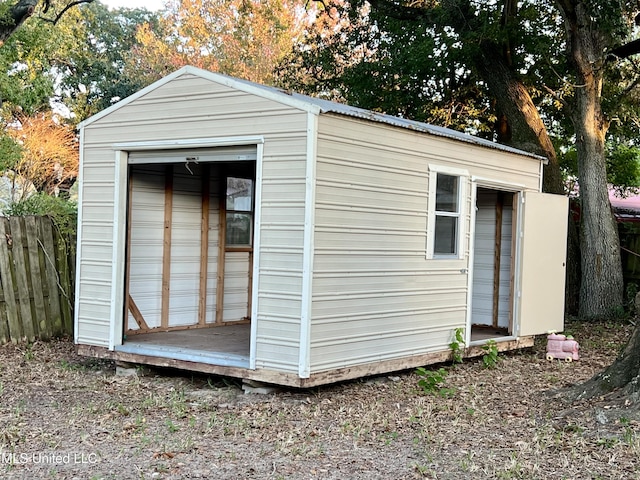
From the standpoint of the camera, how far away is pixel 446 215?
812 cm

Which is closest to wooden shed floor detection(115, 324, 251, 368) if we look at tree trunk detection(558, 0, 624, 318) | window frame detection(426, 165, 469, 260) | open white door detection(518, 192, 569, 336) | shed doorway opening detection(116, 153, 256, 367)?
shed doorway opening detection(116, 153, 256, 367)

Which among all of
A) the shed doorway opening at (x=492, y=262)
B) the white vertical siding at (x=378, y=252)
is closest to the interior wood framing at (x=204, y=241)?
the white vertical siding at (x=378, y=252)

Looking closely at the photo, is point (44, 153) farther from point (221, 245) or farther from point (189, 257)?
point (189, 257)

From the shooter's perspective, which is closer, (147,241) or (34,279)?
(147,241)

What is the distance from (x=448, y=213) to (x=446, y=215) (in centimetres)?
4

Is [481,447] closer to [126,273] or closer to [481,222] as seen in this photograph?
[126,273]

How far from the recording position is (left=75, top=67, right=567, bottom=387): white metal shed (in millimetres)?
6555

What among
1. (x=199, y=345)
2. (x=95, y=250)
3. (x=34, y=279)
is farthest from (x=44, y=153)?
(x=199, y=345)

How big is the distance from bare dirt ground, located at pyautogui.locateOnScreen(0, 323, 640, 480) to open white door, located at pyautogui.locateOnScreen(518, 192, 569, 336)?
4.93 feet

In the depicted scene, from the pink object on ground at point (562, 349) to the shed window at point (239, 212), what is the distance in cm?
425

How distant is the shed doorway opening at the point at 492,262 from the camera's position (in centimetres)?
991

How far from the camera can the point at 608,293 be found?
41.0ft

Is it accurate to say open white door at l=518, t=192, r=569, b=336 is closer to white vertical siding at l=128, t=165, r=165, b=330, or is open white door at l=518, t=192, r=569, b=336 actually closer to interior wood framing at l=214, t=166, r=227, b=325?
interior wood framing at l=214, t=166, r=227, b=325

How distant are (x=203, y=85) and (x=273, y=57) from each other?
23081 mm
